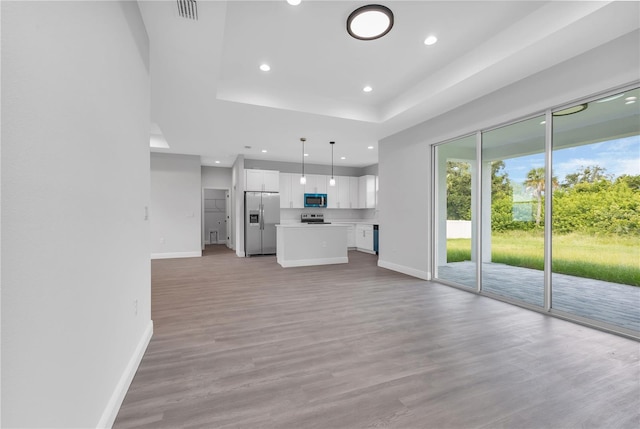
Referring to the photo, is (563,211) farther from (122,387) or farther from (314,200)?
(314,200)

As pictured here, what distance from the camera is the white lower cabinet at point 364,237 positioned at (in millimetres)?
8117

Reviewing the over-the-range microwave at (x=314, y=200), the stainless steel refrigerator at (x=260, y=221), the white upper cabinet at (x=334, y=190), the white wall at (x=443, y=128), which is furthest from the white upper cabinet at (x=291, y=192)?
the white wall at (x=443, y=128)

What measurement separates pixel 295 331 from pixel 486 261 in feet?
9.90

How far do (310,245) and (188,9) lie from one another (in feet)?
15.8

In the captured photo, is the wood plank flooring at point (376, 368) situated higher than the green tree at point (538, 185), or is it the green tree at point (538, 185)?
the green tree at point (538, 185)

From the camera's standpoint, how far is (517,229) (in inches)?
144

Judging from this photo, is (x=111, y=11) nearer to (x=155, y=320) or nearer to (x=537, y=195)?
(x=155, y=320)

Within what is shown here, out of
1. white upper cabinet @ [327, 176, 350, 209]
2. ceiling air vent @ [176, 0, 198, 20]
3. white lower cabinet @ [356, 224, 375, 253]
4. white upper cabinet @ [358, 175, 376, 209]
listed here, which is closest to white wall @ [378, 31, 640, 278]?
white lower cabinet @ [356, 224, 375, 253]

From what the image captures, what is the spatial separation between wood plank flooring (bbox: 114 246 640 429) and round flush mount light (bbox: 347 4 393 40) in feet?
9.76

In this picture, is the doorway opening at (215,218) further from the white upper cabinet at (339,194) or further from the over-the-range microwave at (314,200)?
the white upper cabinet at (339,194)

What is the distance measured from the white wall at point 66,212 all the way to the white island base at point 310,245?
423cm

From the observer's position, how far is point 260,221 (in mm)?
7633

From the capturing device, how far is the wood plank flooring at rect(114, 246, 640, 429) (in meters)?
1.58

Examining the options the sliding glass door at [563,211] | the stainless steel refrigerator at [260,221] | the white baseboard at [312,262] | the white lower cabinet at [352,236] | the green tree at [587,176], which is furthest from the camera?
the white lower cabinet at [352,236]
